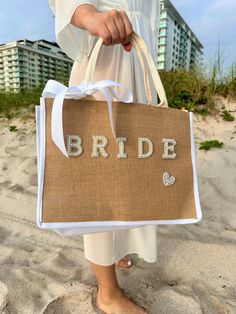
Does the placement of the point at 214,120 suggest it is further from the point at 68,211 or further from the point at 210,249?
the point at 68,211

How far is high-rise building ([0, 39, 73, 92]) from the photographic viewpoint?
469 cm

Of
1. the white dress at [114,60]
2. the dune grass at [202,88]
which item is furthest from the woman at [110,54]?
the dune grass at [202,88]

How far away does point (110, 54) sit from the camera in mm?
1059

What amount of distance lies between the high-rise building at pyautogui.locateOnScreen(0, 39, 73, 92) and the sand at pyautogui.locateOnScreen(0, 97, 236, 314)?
270 cm

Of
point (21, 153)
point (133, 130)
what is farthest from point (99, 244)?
point (21, 153)

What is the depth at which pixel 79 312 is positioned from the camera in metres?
1.24

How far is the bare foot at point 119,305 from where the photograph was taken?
1.21 metres

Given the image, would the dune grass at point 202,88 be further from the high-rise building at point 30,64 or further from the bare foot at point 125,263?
the bare foot at point 125,263

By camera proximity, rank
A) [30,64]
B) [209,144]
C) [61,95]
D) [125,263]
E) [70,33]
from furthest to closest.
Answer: [30,64], [209,144], [125,263], [70,33], [61,95]

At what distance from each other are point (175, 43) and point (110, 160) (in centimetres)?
507

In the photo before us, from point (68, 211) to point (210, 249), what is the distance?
1.10 meters

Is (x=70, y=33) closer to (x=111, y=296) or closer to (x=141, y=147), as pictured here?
(x=141, y=147)

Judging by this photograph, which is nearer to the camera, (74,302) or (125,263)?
(74,302)

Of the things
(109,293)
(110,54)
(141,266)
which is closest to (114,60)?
(110,54)
